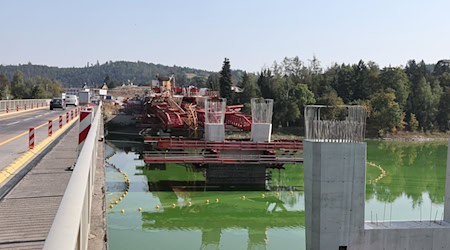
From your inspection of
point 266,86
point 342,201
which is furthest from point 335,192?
point 266,86

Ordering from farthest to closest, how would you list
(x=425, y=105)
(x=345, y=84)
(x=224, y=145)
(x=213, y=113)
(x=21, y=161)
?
(x=345, y=84)
(x=425, y=105)
(x=213, y=113)
(x=224, y=145)
(x=21, y=161)

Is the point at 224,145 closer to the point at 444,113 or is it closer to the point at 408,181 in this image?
the point at 408,181

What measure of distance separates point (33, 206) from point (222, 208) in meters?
17.4

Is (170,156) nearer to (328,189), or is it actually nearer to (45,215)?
(328,189)

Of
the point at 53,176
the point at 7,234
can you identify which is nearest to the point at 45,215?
the point at 7,234

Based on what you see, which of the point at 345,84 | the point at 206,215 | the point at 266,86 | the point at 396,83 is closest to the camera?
the point at 206,215

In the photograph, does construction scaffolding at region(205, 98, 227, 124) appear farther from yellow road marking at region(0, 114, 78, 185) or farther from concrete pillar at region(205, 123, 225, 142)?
yellow road marking at region(0, 114, 78, 185)

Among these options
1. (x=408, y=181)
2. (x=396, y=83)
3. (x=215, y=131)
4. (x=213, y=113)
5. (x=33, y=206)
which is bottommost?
(x=408, y=181)

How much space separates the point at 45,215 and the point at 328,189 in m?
7.28

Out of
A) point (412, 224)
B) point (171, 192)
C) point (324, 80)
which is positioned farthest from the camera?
point (324, 80)

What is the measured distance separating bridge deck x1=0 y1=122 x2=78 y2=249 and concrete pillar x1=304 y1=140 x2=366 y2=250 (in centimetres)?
585

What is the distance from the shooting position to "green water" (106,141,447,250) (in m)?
19.7

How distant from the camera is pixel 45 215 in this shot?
703 centimetres

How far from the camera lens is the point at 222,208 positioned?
24.5 metres
